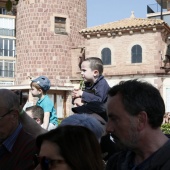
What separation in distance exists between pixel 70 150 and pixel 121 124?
21.9 inches

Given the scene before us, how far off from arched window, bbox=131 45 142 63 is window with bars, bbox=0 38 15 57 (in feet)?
48.7

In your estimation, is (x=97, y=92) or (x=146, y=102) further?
(x=97, y=92)

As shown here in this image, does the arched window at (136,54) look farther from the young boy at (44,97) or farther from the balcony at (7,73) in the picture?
the young boy at (44,97)

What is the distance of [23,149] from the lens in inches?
131

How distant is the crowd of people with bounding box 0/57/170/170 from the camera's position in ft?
7.25

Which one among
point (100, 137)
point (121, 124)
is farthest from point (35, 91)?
point (121, 124)

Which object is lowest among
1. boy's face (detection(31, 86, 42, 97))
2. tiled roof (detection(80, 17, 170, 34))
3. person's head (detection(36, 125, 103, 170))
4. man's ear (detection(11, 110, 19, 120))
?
person's head (detection(36, 125, 103, 170))

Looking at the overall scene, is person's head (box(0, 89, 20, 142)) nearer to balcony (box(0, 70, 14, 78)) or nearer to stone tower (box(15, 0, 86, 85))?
stone tower (box(15, 0, 86, 85))

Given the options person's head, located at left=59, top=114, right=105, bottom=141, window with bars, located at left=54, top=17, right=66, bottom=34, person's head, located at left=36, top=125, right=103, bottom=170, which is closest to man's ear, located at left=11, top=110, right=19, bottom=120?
person's head, located at left=59, top=114, right=105, bottom=141

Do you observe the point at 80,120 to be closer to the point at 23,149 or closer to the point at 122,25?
the point at 23,149

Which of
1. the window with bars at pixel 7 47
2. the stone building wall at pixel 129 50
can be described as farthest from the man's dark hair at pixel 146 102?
the window with bars at pixel 7 47

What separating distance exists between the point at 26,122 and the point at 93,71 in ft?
4.84

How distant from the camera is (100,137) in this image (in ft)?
11.1

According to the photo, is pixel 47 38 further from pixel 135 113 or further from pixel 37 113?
pixel 135 113
